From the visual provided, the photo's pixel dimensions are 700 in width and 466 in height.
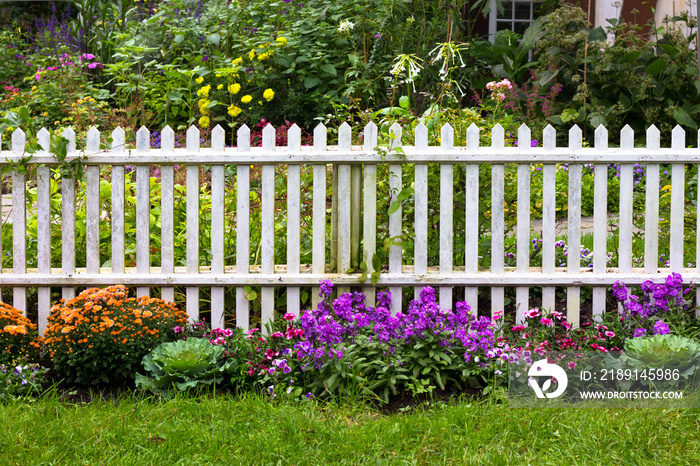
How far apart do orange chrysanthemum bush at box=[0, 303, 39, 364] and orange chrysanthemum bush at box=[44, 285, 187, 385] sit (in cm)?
9

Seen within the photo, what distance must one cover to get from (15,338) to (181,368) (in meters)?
0.90

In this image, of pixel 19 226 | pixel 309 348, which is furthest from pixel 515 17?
pixel 309 348

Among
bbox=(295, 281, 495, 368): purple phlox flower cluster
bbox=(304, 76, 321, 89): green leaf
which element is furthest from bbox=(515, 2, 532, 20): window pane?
bbox=(295, 281, 495, 368): purple phlox flower cluster

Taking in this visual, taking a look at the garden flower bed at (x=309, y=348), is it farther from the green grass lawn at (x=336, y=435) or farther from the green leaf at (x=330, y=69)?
the green leaf at (x=330, y=69)

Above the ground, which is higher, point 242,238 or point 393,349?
point 242,238

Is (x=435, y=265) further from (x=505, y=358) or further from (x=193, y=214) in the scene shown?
(x=193, y=214)

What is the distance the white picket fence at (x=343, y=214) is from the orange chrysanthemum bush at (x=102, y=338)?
368 millimetres

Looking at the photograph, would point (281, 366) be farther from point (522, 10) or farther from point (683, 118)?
point (522, 10)

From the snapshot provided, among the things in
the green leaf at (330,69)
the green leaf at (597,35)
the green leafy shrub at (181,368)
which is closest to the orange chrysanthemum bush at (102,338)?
the green leafy shrub at (181,368)

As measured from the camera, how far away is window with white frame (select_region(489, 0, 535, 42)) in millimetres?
10977

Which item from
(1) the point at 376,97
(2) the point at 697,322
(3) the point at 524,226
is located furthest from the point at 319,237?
(1) the point at 376,97

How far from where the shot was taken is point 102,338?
337 cm

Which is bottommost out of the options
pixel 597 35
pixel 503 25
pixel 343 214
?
pixel 343 214

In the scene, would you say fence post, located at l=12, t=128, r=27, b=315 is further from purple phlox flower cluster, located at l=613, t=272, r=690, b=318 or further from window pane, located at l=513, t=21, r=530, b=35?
window pane, located at l=513, t=21, r=530, b=35
